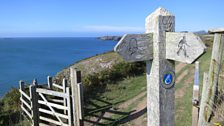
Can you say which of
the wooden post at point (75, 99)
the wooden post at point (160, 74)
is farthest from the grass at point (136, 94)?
the wooden post at point (160, 74)

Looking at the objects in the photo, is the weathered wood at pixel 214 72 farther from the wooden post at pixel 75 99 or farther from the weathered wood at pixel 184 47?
the wooden post at pixel 75 99

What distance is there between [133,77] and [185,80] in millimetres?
3449

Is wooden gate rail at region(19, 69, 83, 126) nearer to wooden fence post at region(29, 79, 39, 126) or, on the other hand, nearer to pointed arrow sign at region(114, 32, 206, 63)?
wooden fence post at region(29, 79, 39, 126)

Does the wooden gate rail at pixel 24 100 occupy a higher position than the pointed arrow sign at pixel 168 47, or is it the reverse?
the pointed arrow sign at pixel 168 47

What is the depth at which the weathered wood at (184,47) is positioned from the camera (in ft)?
7.03

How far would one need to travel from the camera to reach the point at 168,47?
2.38 meters

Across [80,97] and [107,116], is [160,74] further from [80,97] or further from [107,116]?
[107,116]

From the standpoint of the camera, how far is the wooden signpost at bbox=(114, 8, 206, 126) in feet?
7.60

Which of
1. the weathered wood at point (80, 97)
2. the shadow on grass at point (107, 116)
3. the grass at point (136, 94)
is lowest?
the shadow on grass at point (107, 116)

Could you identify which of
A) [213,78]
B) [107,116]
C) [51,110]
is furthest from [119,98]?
[213,78]

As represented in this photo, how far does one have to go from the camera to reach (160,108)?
8.07ft

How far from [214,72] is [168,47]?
1.23 m

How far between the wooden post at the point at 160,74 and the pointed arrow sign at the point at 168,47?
57 mm

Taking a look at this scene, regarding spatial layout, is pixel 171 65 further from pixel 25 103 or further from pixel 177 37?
pixel 25 103
